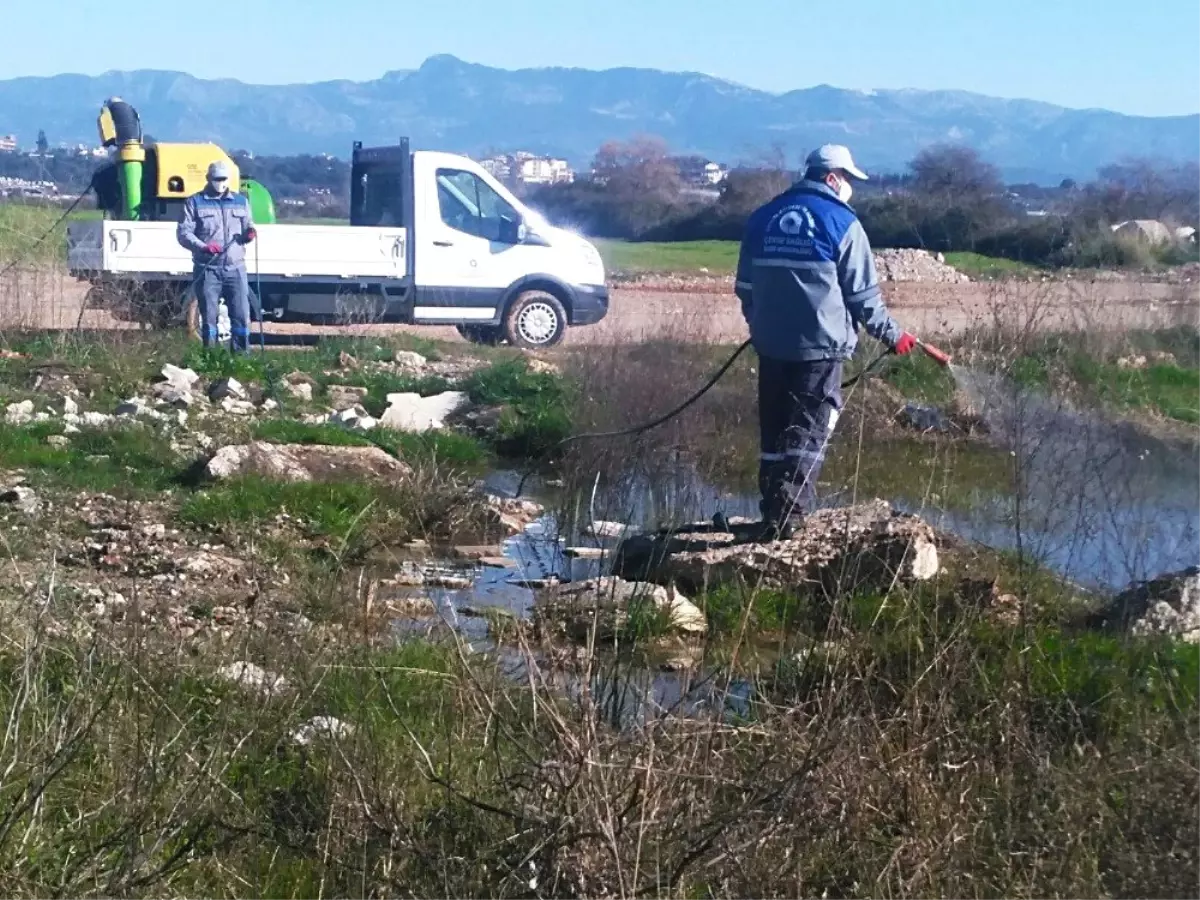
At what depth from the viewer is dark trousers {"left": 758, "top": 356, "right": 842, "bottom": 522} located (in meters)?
7.86

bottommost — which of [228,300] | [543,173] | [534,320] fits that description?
[534,320]

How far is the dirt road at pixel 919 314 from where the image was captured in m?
14.6

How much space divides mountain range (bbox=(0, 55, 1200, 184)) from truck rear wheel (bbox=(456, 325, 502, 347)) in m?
36.7

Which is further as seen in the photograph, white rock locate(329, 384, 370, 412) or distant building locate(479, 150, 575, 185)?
distant building locate(479, 150, 575, 185)

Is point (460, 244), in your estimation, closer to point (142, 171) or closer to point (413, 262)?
point (413, 262)

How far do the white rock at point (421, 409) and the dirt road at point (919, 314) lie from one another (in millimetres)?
1735

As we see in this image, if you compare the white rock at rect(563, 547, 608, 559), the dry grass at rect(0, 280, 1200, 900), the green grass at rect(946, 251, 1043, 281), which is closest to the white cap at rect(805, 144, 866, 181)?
the white rock at rect(563, 547, 608, 559)

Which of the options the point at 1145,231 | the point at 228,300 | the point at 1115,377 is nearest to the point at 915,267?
the point at 1145,231

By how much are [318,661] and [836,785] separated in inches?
65.8

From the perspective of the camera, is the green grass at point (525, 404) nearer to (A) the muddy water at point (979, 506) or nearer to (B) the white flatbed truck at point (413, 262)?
(A) the muddy water at point (979, 506)

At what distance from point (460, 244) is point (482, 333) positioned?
121 centimetres

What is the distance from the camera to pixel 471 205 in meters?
17.0

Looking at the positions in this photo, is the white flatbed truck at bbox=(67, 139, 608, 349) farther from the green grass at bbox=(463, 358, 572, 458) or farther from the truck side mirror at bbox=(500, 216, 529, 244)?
the green grass at bbox=(463, 358, 572, 458)

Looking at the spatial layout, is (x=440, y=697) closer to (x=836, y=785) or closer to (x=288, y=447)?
(x=836, y=785)
